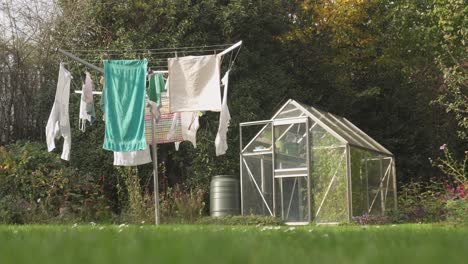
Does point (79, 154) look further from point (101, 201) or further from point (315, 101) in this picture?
point (315, 101)

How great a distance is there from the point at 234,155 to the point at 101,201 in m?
3.10

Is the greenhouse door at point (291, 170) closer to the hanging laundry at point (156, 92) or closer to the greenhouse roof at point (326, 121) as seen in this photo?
the greenhouse roof at point (326, 121)

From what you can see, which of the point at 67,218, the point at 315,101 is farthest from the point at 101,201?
the point at 315,101

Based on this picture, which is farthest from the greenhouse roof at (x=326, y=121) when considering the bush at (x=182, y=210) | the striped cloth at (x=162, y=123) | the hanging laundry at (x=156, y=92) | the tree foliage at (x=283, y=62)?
the hanging laundry at (x=156, y=92)

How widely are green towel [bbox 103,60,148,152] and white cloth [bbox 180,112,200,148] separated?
1.55 meters

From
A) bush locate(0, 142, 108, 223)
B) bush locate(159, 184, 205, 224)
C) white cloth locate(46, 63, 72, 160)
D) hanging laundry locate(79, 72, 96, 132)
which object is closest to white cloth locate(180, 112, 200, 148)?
bush locate(159, 184, 205, 224)

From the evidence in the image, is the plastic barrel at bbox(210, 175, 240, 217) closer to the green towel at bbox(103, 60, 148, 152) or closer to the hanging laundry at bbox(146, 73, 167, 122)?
the hanging laundry at bbox(146, 73, 167, 122)

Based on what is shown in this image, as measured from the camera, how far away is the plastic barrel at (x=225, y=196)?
13055 mm

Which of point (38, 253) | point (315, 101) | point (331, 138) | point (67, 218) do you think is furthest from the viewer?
point (315, 101)

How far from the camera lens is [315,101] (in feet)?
57.4

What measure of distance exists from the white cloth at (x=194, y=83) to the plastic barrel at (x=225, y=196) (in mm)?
3290

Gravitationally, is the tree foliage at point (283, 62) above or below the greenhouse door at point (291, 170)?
above

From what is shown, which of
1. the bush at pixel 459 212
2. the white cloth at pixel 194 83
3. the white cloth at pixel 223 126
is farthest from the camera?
the white cloth at pixel 223 126

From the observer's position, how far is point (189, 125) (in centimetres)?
1155
